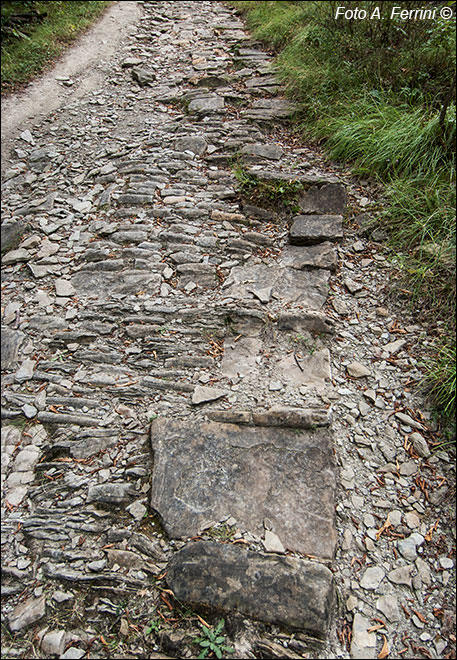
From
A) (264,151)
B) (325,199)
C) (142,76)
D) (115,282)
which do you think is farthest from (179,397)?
(142,76)

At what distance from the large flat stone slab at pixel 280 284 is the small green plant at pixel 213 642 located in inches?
94.3

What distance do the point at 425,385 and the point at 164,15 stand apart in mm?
9986

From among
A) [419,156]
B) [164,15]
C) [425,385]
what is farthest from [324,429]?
[164,15]

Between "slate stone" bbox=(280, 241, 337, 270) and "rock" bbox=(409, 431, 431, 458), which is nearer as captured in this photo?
"rock" bbox=(409, 431, 431, 458)

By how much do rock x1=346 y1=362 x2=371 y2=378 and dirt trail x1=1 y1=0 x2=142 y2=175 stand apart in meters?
5.13

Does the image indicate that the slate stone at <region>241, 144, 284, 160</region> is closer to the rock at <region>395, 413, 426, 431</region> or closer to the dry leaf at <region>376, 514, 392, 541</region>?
Answer: the rock at <region>395, 413, 426, 431</region>

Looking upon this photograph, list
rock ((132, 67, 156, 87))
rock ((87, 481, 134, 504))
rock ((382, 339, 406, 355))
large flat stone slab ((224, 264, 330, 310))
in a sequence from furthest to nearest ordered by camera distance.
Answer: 1. rock ((132, 67, 156, 87))
2. large flat stone slab ((224, 264, 330, 310))
3. rock ((382, 339, 406, 355))
4. rock ((87, 481, 134, 504))

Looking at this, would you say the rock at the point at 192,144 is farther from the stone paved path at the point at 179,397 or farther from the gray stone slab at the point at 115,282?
the gray stone slab at the point at 115,282

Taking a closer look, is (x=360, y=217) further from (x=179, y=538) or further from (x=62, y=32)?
(x=62, y=32)

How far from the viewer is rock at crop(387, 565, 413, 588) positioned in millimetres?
2436

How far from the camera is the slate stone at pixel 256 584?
2277 millimetres

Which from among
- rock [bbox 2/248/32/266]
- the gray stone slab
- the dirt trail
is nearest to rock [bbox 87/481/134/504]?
the gray stone slab

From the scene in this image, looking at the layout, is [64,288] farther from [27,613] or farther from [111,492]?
[27,613]

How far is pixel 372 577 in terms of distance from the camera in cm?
246
